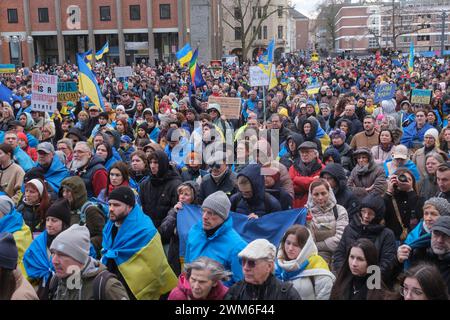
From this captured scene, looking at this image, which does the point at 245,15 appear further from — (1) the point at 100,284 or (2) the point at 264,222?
(1) the point at 100,284

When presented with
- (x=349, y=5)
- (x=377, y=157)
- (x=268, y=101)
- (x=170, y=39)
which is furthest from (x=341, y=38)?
(x=377, y=157)

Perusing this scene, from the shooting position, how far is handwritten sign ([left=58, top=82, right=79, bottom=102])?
42.9ft

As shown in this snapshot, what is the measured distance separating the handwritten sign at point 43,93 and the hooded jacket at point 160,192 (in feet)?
17.5

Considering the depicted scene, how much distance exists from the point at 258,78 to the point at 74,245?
10.5 m

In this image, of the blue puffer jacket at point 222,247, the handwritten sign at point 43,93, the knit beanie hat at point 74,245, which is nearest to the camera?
the knit beanie hat at point 74,245

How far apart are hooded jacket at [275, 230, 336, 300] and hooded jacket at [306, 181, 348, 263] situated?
108 cm

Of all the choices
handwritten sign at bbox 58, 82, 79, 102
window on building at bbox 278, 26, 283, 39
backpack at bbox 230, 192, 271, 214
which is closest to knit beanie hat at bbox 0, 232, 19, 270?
backpack at bbox 230, 192, 271, 214

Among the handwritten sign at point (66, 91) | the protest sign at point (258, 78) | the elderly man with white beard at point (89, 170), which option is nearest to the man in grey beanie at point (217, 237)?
the elderly man with white beard at point (89, 170)

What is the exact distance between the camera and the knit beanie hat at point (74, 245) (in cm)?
383

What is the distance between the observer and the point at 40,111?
11305mm

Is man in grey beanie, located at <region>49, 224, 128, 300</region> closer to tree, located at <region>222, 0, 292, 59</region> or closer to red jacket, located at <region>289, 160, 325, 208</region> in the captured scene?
red jacket, located at <region>289, 160, 325, 208</region>

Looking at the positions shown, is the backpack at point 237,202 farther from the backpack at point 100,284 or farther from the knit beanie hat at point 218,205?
the backpack at point 100,284

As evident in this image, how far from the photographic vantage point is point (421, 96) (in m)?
13.4

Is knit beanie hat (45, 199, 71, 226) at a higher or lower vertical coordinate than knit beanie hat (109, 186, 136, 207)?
lower
